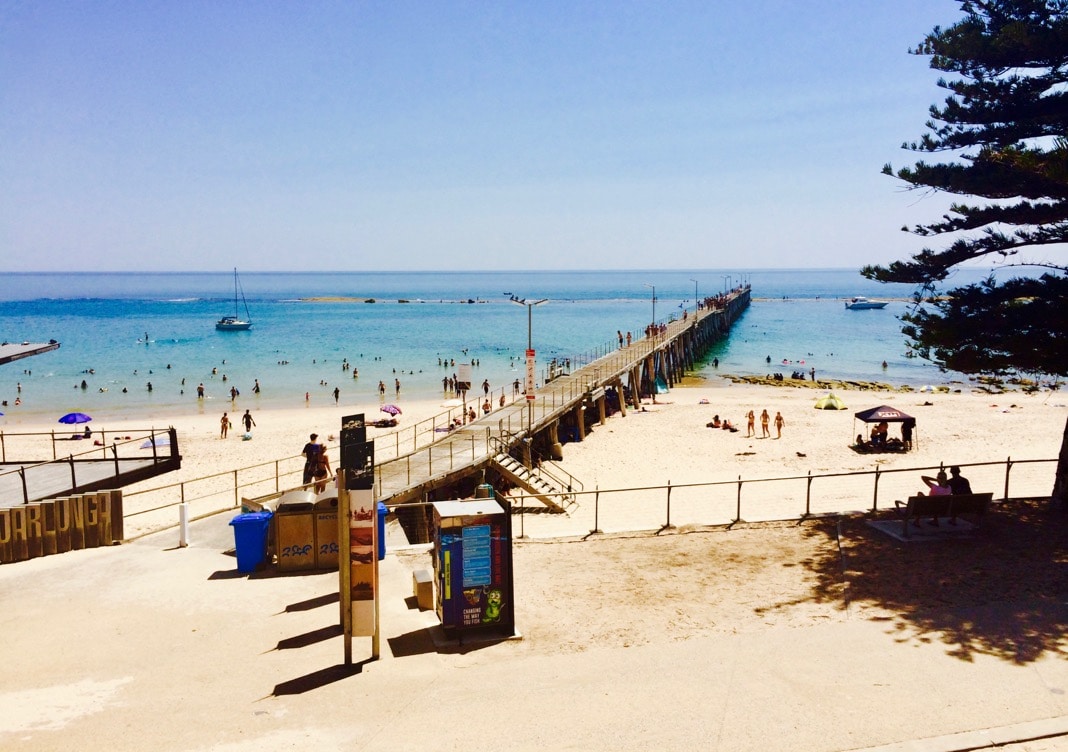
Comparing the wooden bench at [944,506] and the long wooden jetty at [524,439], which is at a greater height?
the wooden bench at [944,506]

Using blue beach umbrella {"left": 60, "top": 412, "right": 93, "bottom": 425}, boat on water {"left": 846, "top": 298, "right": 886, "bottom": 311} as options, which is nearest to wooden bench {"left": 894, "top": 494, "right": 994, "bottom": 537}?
blue beach umbrella {"left": 60, "top": 412, "right": 93, "bottom": 425}

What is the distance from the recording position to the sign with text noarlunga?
25.4 ft

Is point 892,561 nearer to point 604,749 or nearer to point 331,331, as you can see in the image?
point 604,749

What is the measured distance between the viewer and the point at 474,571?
8.37 m

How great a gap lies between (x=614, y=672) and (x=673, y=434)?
24.9 metres

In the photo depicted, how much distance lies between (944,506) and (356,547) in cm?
918

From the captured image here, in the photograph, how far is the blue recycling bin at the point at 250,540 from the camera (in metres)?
10.4

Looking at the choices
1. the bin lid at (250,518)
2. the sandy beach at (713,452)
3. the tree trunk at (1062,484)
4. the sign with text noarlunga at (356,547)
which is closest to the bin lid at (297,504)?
the bin lid at (250,518)

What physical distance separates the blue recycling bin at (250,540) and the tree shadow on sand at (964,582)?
739cm

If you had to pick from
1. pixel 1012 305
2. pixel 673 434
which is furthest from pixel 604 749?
pixel 673 434

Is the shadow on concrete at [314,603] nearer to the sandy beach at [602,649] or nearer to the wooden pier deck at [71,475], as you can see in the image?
the sandy beach at [602,649]

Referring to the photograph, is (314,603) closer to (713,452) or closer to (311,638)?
Result: (311,638)

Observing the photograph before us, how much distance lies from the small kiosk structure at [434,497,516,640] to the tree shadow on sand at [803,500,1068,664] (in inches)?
162

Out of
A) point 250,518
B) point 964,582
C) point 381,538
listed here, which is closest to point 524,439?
point 381,538
